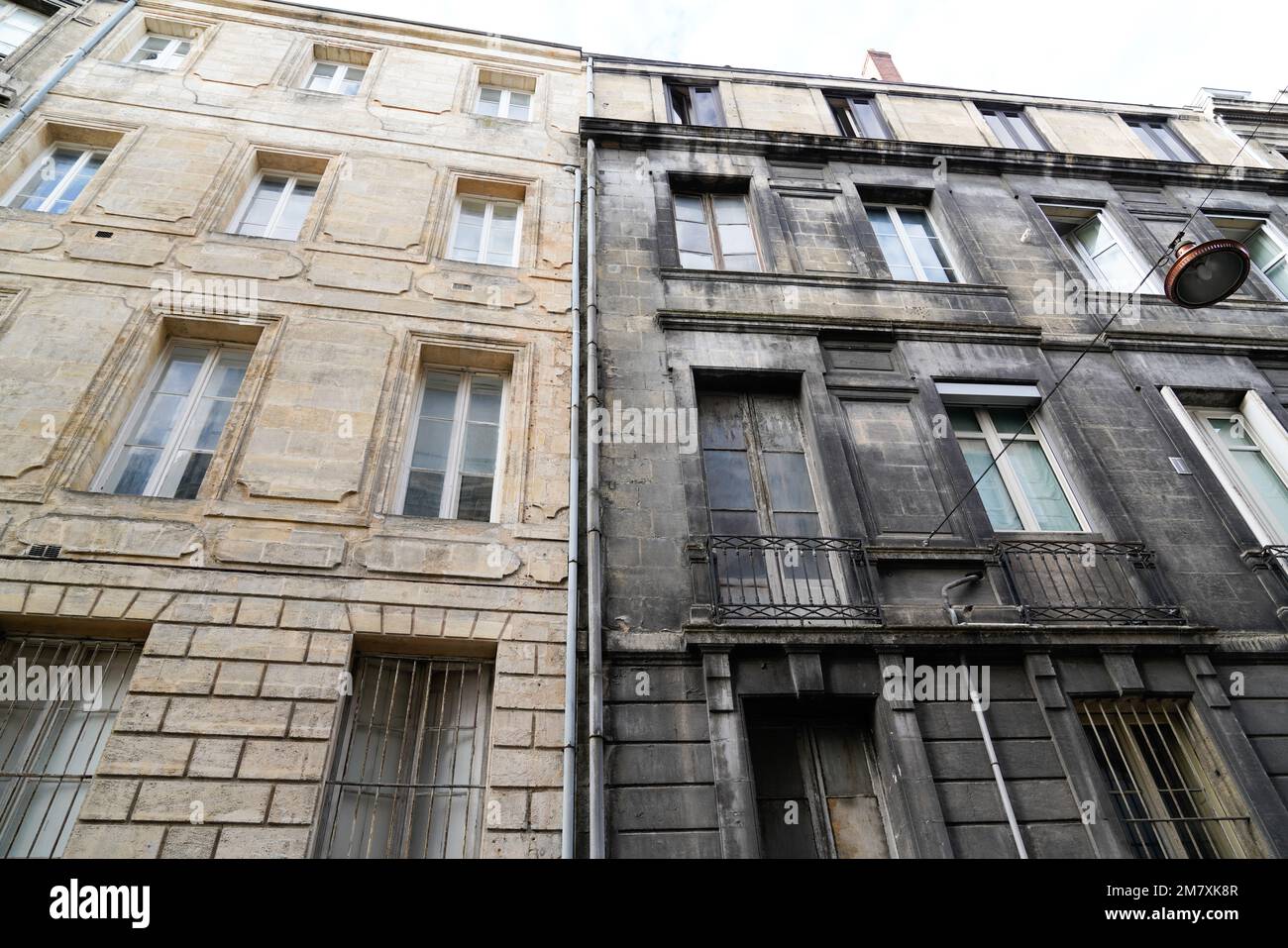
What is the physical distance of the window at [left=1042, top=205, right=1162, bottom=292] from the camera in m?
10.7

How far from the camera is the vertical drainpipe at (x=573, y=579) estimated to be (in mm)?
5289

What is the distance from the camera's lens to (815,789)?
5973 millimetres

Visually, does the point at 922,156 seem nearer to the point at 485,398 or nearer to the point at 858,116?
the point at 858,116

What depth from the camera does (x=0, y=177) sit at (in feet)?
28.5

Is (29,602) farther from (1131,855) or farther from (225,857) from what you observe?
(1131,855)

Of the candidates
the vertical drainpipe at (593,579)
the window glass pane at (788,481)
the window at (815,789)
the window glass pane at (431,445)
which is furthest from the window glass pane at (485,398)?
the window at (815,789)

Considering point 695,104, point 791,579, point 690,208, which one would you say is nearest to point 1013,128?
point 695,104

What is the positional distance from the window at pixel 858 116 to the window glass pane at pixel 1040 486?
23.1ft

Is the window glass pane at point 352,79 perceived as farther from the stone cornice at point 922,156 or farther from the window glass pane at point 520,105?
the stone cornice at point 922,156

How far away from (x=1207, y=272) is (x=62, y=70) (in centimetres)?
1433

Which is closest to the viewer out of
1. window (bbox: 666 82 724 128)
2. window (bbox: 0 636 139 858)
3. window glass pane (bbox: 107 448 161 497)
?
window (bbox: 0 636 139 858)

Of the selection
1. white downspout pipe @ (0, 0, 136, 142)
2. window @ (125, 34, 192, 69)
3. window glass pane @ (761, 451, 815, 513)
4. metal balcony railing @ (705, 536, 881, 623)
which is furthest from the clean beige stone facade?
window glass pane @ (761, 451, 815, 513)

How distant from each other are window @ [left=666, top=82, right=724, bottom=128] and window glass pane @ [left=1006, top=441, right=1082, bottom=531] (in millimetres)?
7719

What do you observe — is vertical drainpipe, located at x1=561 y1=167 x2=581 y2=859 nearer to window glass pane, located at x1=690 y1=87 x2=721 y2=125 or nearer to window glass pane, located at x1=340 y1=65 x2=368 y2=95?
window glass pane, located at x1=690 y1=87 x2=721 y2=125
